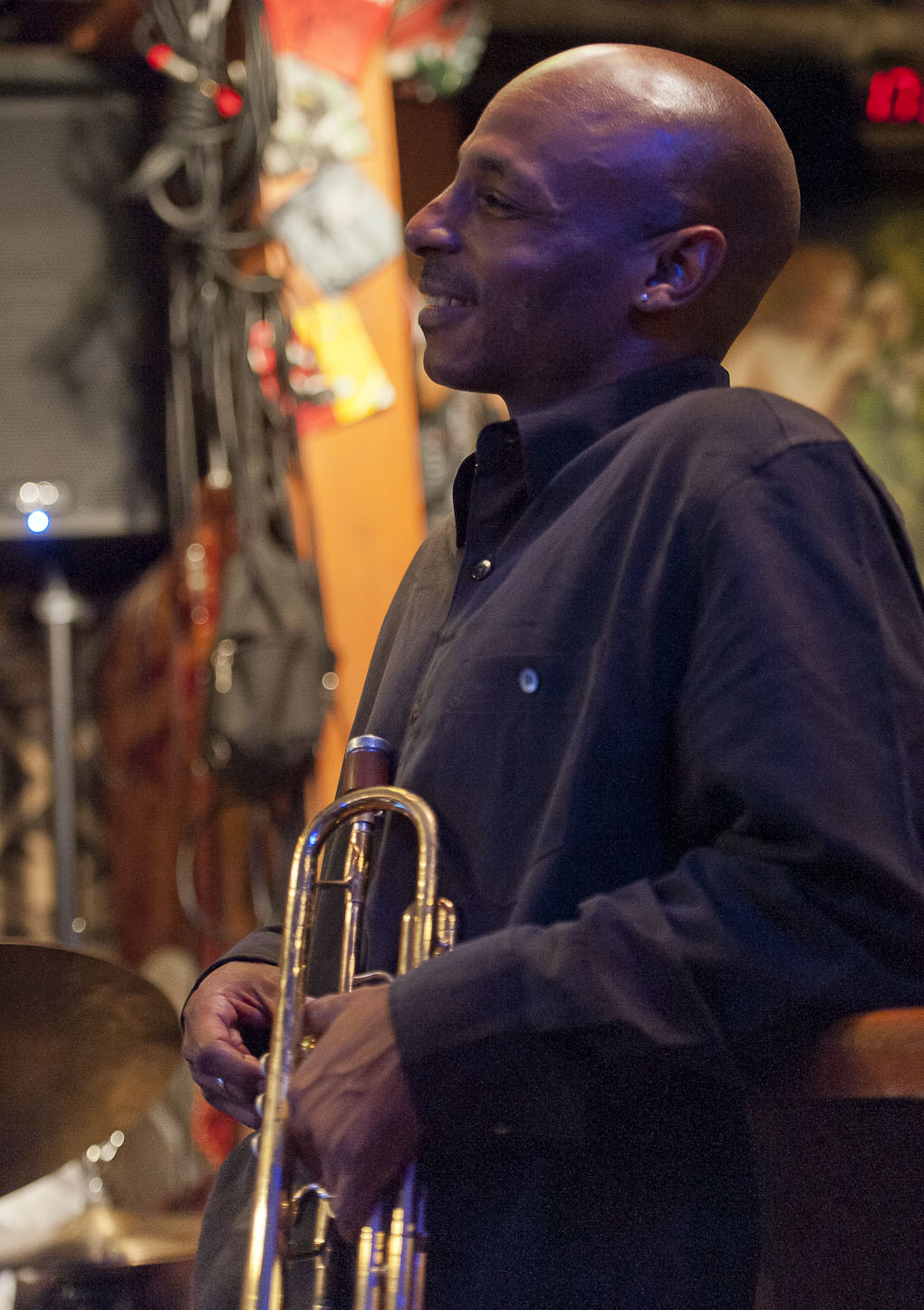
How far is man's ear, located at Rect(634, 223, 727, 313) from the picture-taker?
4.43ft

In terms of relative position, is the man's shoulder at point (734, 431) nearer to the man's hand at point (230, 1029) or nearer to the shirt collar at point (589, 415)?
the shirt collar at point (589, 415)

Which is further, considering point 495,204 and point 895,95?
point 895,95

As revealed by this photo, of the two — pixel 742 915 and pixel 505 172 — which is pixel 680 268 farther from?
pixel 742 915

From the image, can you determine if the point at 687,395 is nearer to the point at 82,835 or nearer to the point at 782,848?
the point at 782,848

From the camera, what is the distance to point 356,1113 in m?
1.00

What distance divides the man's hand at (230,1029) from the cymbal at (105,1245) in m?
1.43

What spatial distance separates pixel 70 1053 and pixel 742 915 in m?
1.56

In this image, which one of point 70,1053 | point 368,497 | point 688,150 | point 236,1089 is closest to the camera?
point 236,1089

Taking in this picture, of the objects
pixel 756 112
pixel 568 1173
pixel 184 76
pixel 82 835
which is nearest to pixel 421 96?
pixel 184 76

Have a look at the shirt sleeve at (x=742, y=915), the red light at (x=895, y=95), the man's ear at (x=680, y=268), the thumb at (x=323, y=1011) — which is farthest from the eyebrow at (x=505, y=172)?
the red light at (x=895, y=95)

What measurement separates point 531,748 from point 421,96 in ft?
11.7

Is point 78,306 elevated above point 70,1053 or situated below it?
above

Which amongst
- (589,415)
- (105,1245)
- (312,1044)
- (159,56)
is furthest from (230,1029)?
(159,56)

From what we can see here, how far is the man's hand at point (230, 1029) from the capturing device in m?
1.23
